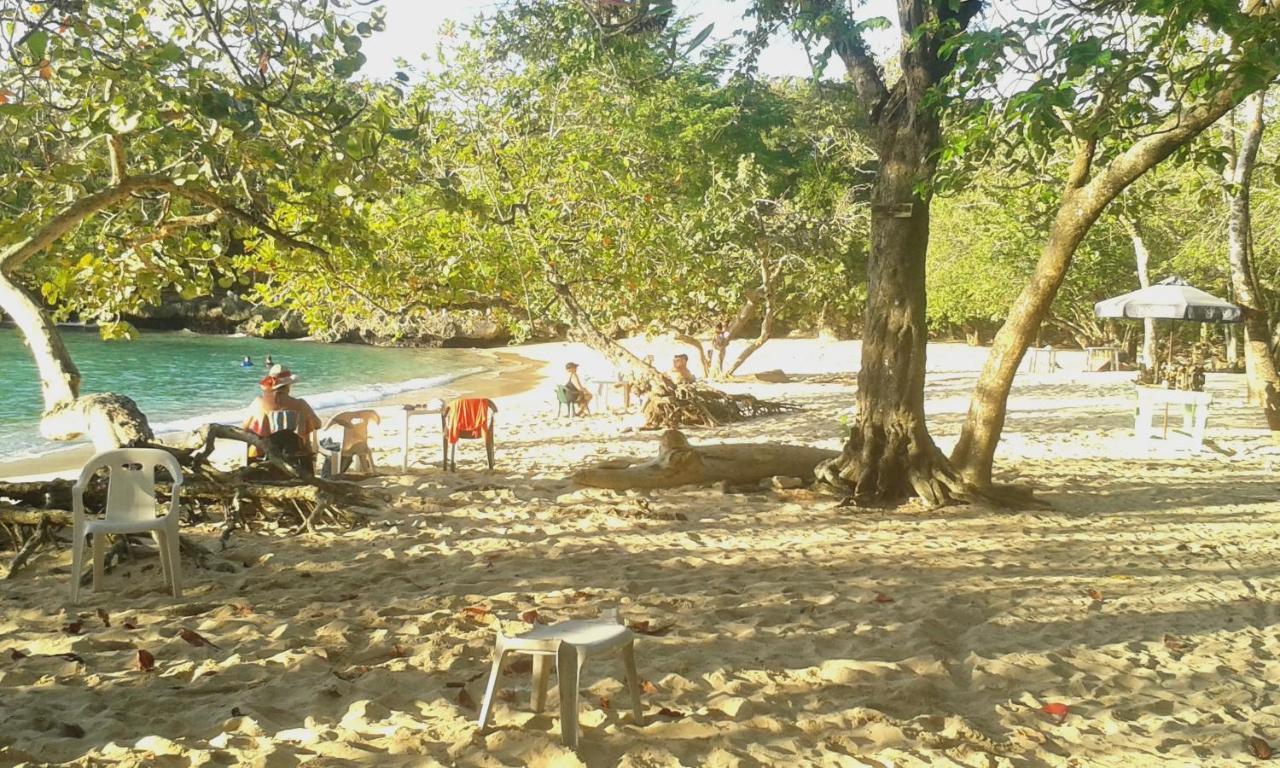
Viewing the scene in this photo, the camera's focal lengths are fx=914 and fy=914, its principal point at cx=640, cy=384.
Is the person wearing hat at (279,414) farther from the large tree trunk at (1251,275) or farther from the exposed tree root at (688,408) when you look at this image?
the large tree trunk at (1251,275)

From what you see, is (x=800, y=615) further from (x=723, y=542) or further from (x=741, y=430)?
(x=741, y=430)

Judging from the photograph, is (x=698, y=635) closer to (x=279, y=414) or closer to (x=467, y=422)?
(x=279, y=414)

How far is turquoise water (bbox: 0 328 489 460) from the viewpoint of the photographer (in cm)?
2098

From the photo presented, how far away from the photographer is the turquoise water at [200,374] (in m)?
21.0

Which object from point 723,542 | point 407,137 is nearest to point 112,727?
point 407,137

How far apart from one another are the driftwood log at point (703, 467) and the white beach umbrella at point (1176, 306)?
7.11 metres

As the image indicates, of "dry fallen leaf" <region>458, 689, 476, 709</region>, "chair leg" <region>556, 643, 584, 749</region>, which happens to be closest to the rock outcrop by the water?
"dry fallen leaf" <region>458, 689, 476, 709</region>

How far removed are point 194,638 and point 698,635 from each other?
2282mm

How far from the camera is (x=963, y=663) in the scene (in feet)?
13.3

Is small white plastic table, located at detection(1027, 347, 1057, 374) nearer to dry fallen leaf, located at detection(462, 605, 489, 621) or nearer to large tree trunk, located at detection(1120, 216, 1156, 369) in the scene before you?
large tree trunk, located at detection(1120, 216, 1156, 369)

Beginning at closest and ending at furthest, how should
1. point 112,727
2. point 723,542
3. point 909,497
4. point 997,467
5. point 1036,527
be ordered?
1. point 112,727
2. point 723,542
3. point 1036,527
4. point 909,497
5. point 997,467

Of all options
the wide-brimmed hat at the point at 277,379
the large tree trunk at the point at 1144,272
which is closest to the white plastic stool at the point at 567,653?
the wide-brimmed hat at the point at 277,379

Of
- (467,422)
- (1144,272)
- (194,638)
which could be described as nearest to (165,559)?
(194,638)

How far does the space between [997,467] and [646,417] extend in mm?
5464
